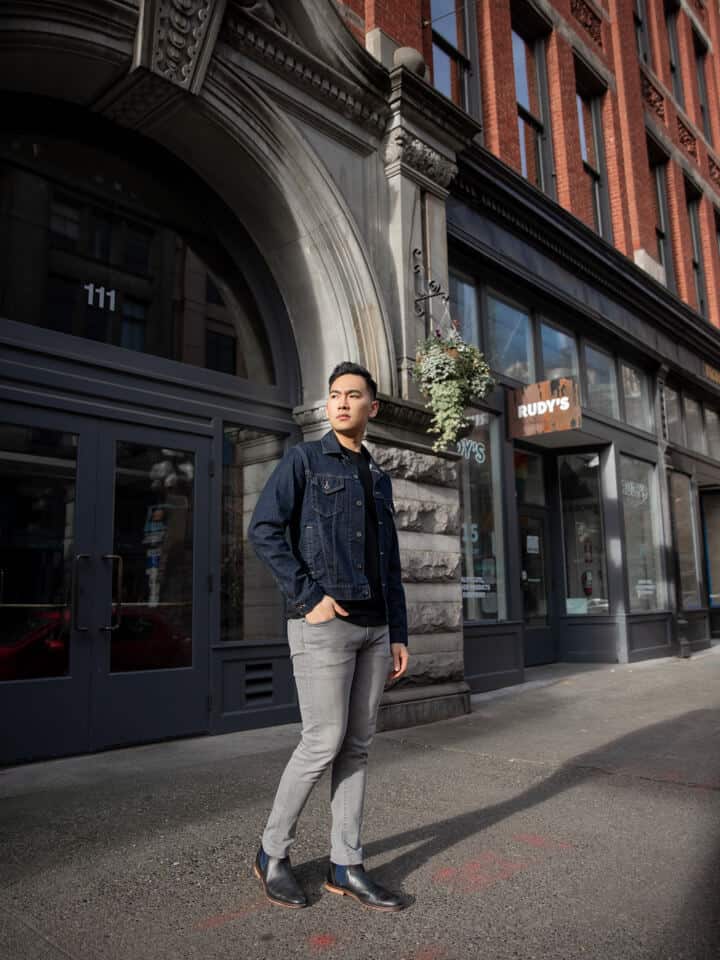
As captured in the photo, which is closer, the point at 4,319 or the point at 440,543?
the point at 4,319

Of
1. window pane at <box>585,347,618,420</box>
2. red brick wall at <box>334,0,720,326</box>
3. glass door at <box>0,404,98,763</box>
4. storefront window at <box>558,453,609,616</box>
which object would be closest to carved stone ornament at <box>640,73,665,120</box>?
red brick wall at <box>334,0,720,326</box>

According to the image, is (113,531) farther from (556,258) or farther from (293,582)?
(556,258)

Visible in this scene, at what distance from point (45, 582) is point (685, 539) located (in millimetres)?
12000

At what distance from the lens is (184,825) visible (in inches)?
155

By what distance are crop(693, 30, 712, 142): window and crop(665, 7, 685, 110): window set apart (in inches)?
43.1

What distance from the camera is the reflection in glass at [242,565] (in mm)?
6574

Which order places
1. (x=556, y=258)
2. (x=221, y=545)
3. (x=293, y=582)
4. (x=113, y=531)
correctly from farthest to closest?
(x=556, y=258)
(x=221, y=545)
(x=113, y=531)
(x=293, y=582)

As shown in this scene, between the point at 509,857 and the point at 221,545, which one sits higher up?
the point at 221,545

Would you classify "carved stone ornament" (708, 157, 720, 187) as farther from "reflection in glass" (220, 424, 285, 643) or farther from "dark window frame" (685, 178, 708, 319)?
"reflection in glass" (220, 424, 285, 643)

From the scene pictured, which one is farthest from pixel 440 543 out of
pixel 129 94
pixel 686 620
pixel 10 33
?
pixel 686 620

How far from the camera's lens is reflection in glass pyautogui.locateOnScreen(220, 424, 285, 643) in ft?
21.6

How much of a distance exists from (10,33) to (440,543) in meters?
5.31

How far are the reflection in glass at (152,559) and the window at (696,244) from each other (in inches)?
571

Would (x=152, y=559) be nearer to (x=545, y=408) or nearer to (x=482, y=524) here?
(x=482, y=524)
